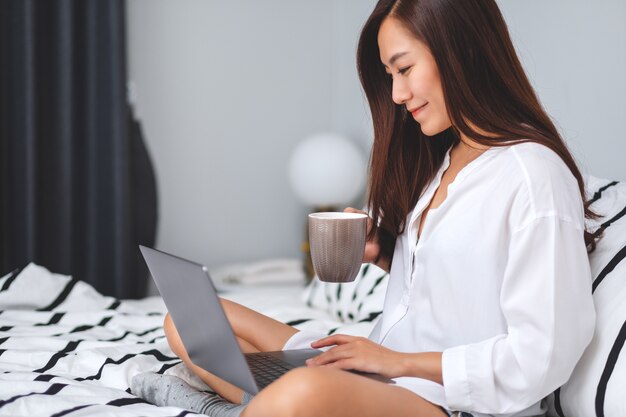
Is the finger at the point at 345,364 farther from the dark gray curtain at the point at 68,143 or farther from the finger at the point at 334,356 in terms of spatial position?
the dark gray curtain at the point at 68,143

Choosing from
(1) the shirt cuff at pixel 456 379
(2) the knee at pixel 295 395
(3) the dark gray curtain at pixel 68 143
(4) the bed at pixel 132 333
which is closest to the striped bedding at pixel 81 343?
(4) the bed at pixel 132 333

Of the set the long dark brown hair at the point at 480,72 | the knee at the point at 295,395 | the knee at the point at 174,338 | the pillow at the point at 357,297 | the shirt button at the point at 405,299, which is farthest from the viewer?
the pillow at the point at 357,297

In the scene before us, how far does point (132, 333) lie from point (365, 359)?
963 millimetres

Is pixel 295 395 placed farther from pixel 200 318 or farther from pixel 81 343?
pixel 81 343

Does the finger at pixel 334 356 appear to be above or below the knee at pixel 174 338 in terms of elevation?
above

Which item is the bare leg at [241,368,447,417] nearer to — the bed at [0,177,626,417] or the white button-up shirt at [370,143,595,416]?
the white button-up shirt at [370,143,595,416]

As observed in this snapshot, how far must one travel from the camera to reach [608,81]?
1.90 m

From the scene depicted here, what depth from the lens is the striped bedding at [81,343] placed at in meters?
1.28

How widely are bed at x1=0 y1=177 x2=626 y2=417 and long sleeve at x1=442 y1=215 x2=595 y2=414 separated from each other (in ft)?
0.31

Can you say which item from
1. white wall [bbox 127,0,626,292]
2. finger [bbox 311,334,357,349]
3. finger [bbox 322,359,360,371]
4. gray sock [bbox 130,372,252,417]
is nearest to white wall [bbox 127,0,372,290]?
white wall [bbox 127,0,626,292]

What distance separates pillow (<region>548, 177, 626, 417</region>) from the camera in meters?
1.17

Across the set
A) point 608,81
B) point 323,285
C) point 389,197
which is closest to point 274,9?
point 323,285

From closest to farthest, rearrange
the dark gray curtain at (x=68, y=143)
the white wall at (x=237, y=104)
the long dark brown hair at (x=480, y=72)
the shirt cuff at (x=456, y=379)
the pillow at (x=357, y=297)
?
the shirt cuff at (x=456, y=379) → the long dark brown hair at (x=480, y=72) → the pillow at (x=357, y=297) → the dark gray curtain at (x=68, y=143) → the white wall at (x=237, y=104)

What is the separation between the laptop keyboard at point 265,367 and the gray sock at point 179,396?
0.19 ft
